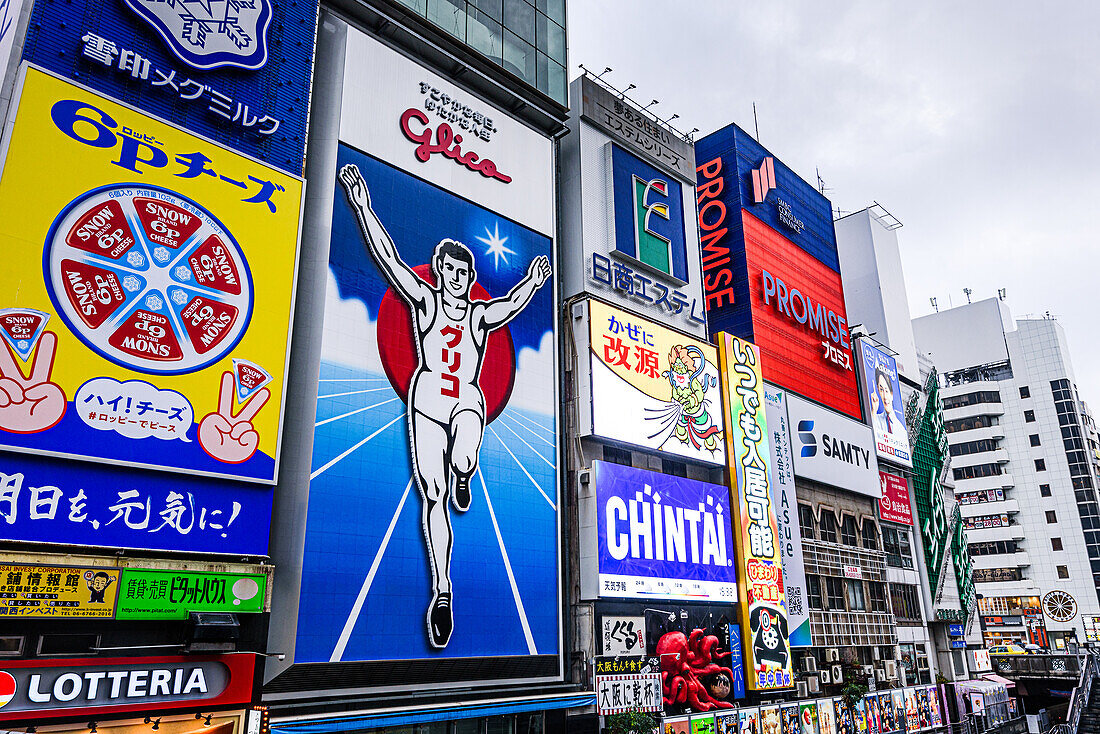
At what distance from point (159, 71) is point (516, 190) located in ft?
43.1

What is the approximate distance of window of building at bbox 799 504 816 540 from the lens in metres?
41.7

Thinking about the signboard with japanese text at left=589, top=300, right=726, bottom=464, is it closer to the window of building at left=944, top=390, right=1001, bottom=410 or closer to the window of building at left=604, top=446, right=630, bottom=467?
the window of building at left=604, top=446, right=630, bottom=467

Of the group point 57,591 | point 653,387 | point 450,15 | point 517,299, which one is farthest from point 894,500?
point 57,591

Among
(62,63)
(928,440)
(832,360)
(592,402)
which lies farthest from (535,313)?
(928,440)

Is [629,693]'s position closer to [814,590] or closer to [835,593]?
[814,590]

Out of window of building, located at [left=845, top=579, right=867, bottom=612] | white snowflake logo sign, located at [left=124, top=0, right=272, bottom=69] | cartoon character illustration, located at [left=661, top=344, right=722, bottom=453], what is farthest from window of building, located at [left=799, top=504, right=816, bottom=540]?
white snowflake logo sign, located at [left=124, top=0, right=272, bottom=69]

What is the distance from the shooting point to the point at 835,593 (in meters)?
42.6

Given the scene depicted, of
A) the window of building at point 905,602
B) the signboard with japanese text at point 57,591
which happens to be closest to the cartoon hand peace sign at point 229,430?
the signboard with japanese text at point 57,591

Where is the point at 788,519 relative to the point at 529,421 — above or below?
below

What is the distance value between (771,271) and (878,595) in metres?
19.7

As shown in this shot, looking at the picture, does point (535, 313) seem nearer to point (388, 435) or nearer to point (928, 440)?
point (388, 435)

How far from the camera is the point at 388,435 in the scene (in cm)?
2423

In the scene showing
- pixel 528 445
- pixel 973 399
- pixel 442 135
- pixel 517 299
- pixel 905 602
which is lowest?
pixel 905 602

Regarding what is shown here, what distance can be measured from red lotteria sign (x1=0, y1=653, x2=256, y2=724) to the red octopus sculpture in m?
15.6
